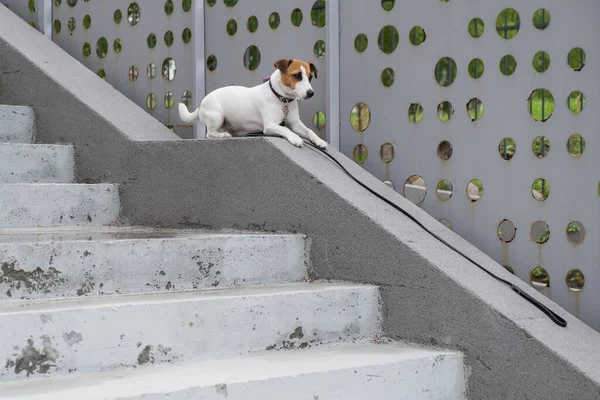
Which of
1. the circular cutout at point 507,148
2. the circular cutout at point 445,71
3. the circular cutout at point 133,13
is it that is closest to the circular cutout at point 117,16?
the circular cutout at point 133,13

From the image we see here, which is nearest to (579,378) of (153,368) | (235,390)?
(235,390)

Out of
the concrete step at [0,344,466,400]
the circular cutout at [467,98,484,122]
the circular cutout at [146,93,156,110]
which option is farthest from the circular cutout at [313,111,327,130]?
the concrete step at [0,344,466,400]

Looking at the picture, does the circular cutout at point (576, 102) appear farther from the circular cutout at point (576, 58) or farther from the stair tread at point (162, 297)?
the stair tread at point (162, 297)

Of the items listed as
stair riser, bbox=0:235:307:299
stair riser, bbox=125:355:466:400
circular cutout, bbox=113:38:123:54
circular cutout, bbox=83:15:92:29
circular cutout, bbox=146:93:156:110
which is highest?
circular cutout, bbox=83:15:92:29

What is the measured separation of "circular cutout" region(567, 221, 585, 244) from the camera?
2.62 meters

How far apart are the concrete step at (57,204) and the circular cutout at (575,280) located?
1763 millimetres

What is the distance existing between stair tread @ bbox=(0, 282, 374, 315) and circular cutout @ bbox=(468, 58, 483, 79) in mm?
875

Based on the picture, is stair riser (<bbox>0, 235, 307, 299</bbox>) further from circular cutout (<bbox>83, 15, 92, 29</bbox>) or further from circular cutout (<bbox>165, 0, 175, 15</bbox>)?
circular cutout (<bbox>83, 15, 92, 29</bbox>)

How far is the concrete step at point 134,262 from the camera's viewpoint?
221 centimetres

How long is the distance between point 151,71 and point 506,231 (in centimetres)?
209

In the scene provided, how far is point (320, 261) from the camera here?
2.75 metres

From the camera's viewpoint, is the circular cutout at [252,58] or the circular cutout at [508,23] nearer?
the circular cutout at [508,23]

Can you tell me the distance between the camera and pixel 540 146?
2.70m

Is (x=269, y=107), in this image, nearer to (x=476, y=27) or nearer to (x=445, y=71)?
(x=445, y=71)
